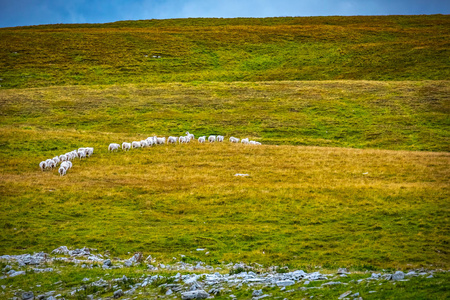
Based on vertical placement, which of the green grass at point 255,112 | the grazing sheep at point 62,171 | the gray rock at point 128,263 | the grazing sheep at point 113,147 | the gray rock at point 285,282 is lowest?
the gray rock at point 128,263

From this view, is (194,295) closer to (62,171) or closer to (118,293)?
(118,293)

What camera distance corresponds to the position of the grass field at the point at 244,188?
19047mm

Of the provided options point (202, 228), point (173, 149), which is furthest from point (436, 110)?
point (202, 228)

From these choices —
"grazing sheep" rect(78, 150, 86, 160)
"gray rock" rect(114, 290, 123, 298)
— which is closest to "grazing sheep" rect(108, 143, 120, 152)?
"grazing sheep" rect(78, 150, 86, 160)

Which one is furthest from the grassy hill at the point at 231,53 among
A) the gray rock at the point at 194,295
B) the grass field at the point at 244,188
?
the gray rock at the point at 194,295

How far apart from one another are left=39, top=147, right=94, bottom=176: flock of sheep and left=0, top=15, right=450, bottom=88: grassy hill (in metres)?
42.2

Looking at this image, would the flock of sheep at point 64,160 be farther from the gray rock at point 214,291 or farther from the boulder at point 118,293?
the gray rock at point 214,291

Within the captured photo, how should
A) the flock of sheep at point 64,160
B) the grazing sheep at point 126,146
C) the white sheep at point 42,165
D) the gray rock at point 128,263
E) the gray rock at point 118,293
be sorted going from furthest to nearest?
the grazing sheep at point 126,146
the white sheep at point 42,165
the flock of sheep at point 64,160
the gray rock at point 128,263
the gray rock at point 118,293

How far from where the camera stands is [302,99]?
206ft

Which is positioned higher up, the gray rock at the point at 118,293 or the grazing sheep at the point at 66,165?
the grazing sheep at the point at 66,165

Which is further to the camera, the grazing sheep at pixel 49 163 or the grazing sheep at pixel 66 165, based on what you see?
the grazing sheep at pixel 49 163

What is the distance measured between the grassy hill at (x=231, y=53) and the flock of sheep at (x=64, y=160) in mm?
42232

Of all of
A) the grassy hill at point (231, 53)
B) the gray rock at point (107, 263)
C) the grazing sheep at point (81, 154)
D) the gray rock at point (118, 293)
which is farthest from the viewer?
the grassy hill at point (231, 53)

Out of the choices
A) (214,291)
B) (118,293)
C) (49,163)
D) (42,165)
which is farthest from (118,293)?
(42,165)
